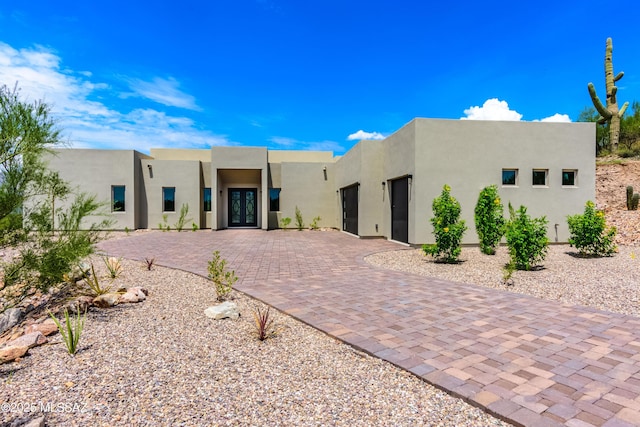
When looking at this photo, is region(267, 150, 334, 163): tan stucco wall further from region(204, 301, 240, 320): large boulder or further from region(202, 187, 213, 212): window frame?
region(204, 301, 240, 320): large boulder

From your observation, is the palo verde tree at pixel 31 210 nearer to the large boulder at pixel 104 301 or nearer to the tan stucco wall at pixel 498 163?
the large boulder at pixel 104 301

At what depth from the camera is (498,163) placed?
1138 cm

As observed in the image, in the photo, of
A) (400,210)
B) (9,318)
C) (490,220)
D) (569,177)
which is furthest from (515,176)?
(9,318)

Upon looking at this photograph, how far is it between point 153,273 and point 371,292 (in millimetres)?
4671

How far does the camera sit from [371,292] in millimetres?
5473

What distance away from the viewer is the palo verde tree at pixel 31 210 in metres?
3.56

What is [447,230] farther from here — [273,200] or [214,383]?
[273,200]

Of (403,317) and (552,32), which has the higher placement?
(552,32)

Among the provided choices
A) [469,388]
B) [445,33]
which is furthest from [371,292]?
[445,33]

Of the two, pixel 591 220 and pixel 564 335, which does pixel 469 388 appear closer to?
pixel 564 335

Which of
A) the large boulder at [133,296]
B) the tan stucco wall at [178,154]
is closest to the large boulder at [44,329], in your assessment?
the large boulder at [133,296]

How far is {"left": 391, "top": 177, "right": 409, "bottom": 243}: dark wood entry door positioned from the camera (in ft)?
39.2

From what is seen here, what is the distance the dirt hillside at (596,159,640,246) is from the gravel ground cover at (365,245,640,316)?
365 cm

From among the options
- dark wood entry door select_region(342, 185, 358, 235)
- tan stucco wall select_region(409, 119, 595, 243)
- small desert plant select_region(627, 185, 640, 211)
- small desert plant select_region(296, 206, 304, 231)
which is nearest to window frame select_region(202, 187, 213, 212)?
small desert plant select_region(296, 206, 304, 231)
